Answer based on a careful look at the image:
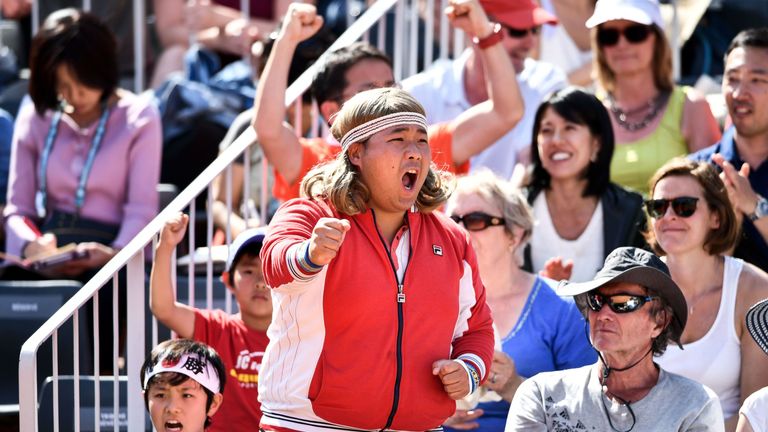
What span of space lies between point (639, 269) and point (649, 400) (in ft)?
1.40

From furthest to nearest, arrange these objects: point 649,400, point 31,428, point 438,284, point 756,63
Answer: point 756,63 < point 31,428 < point 649,400 < point 438,284

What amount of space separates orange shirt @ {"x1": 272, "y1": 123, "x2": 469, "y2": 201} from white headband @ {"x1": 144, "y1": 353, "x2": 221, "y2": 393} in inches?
45.9

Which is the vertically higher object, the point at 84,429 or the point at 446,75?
the point at 446,75

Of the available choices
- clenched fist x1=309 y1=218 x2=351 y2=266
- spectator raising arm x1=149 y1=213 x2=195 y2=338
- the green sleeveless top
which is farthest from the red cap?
clenched fist x1=309 y1=218 x2=351 y2=266

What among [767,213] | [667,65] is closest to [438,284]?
[767,213]

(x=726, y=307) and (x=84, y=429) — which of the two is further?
(x=84, y=429)

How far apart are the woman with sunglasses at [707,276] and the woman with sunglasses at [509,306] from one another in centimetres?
39

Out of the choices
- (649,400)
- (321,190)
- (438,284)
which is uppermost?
(321,190)

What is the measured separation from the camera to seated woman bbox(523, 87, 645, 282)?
5.92m

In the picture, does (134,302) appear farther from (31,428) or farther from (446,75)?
(446,75)

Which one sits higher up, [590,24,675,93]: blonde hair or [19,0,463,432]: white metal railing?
[590,24,675,93]: blonde hair

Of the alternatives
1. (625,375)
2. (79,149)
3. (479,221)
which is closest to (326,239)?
(625,375)

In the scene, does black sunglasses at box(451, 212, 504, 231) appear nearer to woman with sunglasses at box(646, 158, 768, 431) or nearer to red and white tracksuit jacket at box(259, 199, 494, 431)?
woman with sunglasses at box(646, 158, 768, 431)

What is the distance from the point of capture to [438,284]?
4.14 meters
